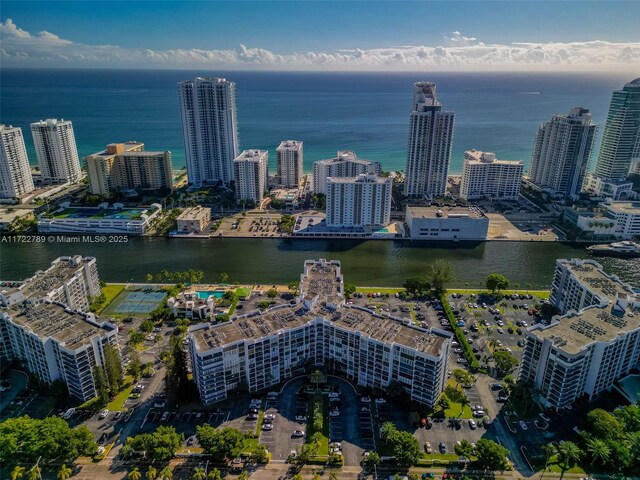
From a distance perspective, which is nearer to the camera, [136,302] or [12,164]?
[136,302]

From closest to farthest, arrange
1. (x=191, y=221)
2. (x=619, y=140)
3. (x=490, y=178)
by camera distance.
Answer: (x=191, y=221) → (x=490, y=178) → (x=619, y=140)

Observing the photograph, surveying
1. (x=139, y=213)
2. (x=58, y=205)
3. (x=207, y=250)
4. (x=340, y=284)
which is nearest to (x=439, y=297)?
(x=340, y=284)

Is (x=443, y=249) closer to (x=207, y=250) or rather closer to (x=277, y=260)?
(x=277, y=260)

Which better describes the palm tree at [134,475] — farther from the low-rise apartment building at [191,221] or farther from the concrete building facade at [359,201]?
the concrete building facade at [359,201]

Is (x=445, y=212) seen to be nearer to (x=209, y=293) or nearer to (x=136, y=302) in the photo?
(x=209, y=293)

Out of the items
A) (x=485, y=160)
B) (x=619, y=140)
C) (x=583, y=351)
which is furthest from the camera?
(x=485, y=160)

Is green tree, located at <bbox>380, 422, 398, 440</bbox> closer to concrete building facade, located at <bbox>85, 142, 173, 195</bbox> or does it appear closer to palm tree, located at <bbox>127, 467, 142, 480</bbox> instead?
palm tree, located at <bbox>127, 467, 142, 480</bbox>

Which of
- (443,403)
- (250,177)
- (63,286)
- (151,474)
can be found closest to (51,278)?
(63,286)

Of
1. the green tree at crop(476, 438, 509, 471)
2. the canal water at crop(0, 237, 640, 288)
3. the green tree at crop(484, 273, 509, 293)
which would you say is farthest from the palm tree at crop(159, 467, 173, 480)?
the green tree at crop(484, 273, 509, 293)
